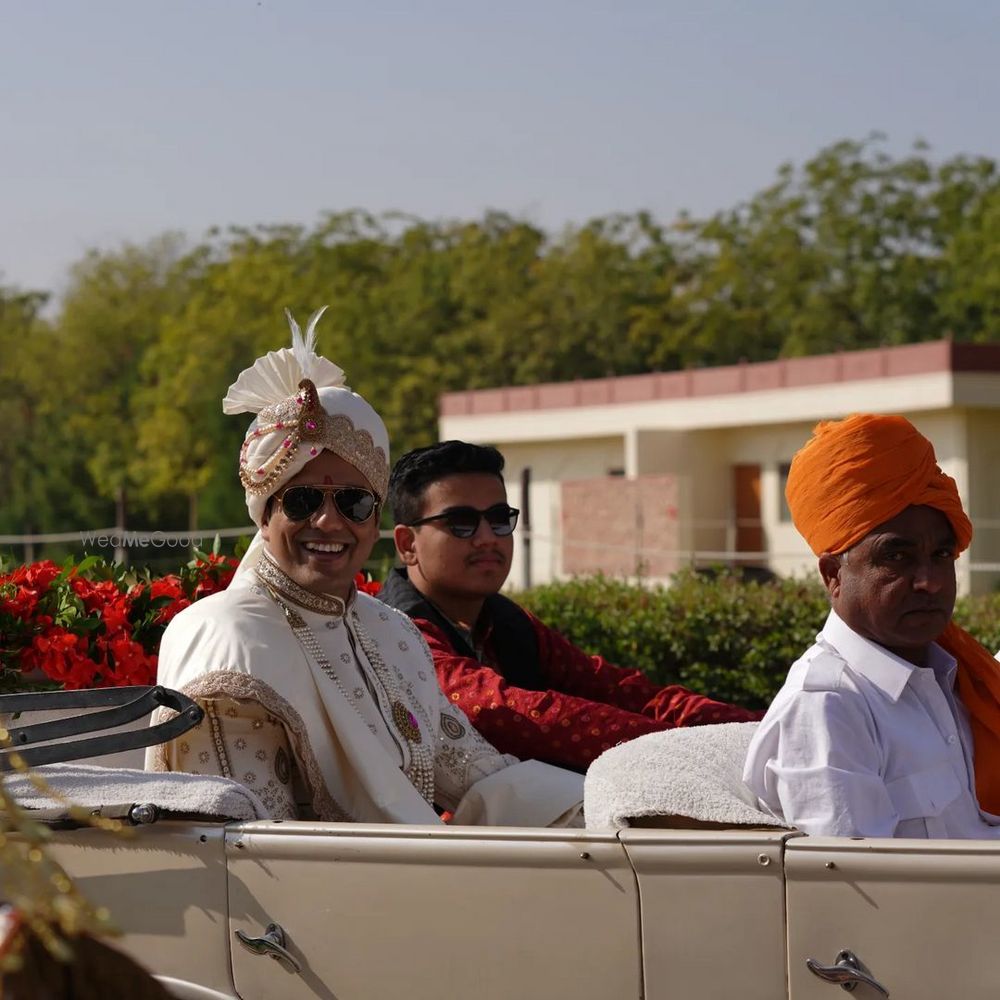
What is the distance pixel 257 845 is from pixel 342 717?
681mm

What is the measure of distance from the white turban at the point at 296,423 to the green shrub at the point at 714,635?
5.70m

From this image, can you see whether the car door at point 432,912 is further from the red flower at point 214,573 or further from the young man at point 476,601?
the red flower at point 214,573

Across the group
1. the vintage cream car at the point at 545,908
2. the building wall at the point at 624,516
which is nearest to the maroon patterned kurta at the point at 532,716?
the vintage cream car at the point at 545,908

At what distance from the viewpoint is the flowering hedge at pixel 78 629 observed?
450 cm

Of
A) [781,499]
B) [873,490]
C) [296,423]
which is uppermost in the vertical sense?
[781,499]

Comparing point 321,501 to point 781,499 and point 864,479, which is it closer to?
point 864,479

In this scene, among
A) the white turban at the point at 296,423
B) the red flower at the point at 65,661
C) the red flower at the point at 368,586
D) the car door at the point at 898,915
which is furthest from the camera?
the red flower at the point at 368,586

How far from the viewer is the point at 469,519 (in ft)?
15.7

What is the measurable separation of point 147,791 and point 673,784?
94 cm

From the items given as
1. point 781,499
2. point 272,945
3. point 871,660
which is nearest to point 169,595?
point 272,945

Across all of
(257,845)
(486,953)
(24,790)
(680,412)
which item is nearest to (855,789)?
(486,953)

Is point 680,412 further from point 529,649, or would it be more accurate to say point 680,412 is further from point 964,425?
point 529,649

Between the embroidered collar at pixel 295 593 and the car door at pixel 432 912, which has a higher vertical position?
the embroidered collar at pixel 295 593

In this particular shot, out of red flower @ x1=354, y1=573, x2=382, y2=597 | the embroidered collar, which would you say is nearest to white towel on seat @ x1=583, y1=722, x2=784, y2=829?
the embroidered collar
